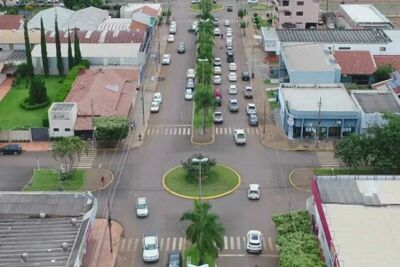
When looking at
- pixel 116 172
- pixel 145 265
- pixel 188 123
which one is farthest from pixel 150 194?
pixel 188 123

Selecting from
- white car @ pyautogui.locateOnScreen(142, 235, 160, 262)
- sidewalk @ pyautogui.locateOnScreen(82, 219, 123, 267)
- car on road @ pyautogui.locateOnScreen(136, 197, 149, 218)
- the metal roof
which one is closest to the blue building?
car on road @ pyautogui.locateOnScreen(136, 197, 149, 218)

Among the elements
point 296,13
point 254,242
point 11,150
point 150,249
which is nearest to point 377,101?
point 254,242

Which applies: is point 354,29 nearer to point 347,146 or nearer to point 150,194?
point 347,146

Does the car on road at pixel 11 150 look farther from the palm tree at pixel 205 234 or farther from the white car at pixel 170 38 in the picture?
the white car at pixel 170 38

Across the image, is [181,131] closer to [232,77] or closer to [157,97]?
[157,97]

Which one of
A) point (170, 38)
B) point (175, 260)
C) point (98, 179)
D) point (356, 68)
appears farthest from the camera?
point (170, 38)
